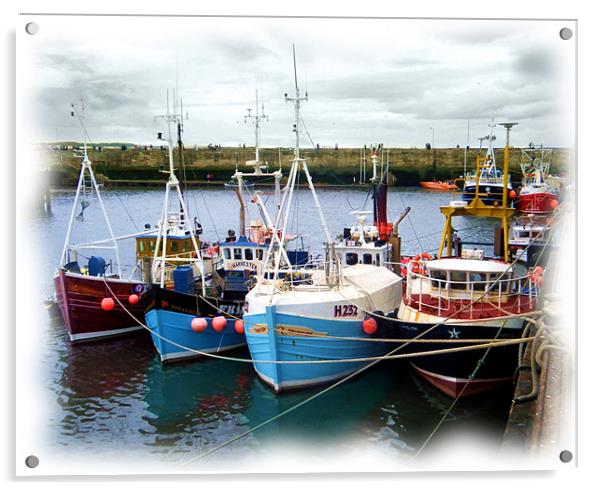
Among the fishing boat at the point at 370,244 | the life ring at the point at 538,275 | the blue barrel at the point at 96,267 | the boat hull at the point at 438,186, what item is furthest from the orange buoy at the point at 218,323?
the boat hull at the point at 438,186

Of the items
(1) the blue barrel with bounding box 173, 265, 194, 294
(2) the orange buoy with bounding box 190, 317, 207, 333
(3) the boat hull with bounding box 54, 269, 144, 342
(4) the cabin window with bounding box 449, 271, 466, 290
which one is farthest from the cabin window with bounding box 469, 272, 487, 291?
(3) the boat hull with bounding box 54, 269, 144, 342

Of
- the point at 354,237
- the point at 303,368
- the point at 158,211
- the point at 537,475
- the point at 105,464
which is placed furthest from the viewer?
the point at 158,211

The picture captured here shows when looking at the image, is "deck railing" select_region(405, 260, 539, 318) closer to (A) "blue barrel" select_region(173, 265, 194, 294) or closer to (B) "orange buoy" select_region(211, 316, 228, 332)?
(B) "orange buoy" select_region(211, 316, 228, 332)

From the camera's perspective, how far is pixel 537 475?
5566mm

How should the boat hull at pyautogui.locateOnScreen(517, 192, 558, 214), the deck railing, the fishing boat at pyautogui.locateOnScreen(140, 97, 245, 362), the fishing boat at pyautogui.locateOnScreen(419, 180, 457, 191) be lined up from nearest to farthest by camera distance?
the deck railing
the fishing boat at pyautogui.locateOnScreen(140, 97, 245, 362)
the boat hull at pyautogui.locateOnScreen(517, 192, 558, 214)
the fishing boat at pyautogui.locateOnScreen(419, 180, 457, 191)

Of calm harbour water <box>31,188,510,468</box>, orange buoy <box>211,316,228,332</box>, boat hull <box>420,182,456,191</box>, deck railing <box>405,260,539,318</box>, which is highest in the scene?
boat hull <box>420,182,456,191</box>

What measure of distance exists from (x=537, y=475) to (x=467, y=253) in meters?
5.39

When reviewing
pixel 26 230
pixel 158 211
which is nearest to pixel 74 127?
pixel 26 230

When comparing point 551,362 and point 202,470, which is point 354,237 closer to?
point 551,362

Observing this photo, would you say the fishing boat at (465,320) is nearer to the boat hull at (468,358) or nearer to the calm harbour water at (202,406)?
the boat hull at (468,358)

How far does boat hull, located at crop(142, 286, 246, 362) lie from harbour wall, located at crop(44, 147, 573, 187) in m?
2.52

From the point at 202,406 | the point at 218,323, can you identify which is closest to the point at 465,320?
the point at 218,323

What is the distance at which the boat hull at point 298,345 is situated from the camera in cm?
886

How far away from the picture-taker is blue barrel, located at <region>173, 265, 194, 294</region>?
36.0 ft
